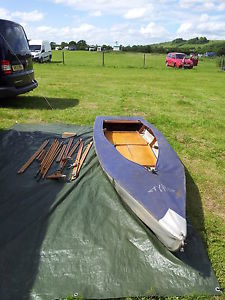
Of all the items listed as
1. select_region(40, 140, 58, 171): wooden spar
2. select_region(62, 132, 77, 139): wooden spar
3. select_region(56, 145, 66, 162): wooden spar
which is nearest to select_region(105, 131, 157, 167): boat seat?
select_region(62, 132, 77, 139): wooden spar

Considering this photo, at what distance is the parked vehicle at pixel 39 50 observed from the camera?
76.0 feet

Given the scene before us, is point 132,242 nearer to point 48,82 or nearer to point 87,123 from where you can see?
point 87,123

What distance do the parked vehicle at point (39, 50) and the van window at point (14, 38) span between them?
16256 millimetres

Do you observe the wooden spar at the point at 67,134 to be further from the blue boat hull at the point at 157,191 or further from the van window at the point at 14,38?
the van window at the point at 14,38

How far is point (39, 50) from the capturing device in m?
23.8

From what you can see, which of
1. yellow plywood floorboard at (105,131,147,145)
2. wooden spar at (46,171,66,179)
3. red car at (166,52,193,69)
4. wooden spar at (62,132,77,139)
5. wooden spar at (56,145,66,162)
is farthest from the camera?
red car at (166,52,193,69)

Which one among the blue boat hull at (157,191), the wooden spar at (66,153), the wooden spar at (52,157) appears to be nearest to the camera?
the blue boat hull at (157,191)

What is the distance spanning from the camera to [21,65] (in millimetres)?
7574

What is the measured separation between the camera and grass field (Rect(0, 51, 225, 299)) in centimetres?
385

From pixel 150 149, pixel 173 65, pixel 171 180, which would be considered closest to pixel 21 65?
pixel 150 149

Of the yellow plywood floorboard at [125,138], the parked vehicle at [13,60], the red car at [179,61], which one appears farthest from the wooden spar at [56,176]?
the red car at [179,61]

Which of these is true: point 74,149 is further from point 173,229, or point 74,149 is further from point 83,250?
point 173,229

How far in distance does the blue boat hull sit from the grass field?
593 mm

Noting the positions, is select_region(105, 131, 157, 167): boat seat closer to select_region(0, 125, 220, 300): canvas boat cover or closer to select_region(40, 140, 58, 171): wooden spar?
select_region(0, 125, 220, 300): canvas boat cover
